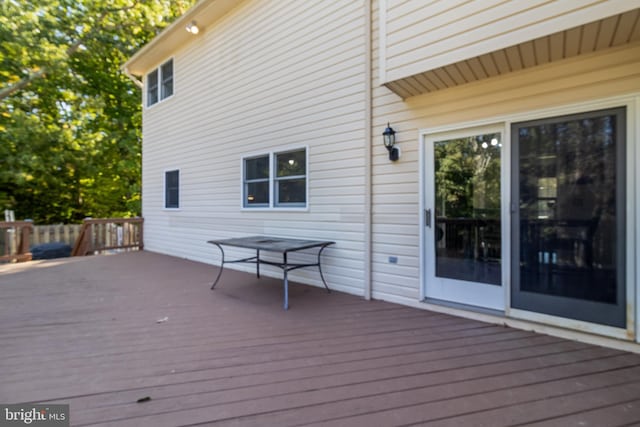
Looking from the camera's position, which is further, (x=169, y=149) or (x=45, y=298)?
(x=169, y=149)

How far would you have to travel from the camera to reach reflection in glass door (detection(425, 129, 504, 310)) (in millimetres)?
3168

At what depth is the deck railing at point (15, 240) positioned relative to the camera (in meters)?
6.66

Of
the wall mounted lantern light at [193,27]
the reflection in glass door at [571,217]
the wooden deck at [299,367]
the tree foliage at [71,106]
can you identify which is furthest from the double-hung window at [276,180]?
the tree foliage at [71,106]

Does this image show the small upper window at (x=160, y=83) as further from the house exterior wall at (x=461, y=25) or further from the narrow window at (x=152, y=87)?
the house exterior wall at (x=461, y=25)

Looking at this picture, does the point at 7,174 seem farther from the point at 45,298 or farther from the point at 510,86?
the point at 510,86

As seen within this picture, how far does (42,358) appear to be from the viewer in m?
2.37

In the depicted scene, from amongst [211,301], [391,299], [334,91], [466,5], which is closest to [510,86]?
[466,5]

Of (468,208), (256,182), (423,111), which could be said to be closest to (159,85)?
(256,182)

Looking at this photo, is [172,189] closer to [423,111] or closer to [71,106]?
[423,111]

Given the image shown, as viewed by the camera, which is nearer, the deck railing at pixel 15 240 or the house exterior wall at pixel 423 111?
the house exterior wall at pixel 423 111

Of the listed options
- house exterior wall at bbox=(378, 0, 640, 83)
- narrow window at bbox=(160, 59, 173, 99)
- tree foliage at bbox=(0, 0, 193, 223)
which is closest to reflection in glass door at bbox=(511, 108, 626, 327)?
house exterior wall at bbox=(378, 0, 640, 83)

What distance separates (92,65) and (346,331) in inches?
548

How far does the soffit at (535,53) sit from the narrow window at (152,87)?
7.51 m

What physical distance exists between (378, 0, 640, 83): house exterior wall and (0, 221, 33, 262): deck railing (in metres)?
7.96
